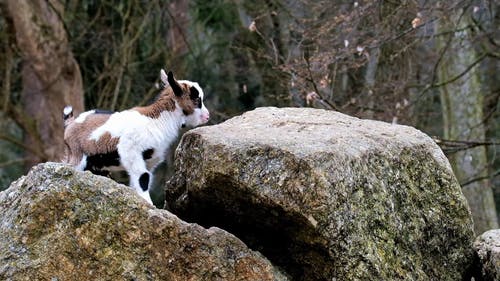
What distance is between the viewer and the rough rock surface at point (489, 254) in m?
6.10

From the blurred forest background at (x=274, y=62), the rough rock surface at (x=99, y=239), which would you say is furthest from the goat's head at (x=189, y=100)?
the blurred forest background at (x=274, y=62)

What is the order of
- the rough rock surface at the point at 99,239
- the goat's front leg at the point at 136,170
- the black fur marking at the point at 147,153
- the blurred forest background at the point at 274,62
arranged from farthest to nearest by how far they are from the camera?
1. the blurred forest background at the point at 274,62
2. the black fur marking at the point at 147,153
3. the goat's front leg at the point at 136,170
4. the rough rock surface at the point at 99,239

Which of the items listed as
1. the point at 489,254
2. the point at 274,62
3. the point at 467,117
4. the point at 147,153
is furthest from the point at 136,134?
the point at 467,117

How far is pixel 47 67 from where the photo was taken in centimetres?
1562

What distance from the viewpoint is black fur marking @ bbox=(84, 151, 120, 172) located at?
22.9 feet

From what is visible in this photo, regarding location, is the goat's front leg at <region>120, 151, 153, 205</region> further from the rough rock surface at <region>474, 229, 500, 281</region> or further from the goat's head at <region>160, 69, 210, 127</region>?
the rough rock surface at <region>474, 229, 500, 281</region>

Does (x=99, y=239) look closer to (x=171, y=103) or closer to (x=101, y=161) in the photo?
(x=101, y=161)

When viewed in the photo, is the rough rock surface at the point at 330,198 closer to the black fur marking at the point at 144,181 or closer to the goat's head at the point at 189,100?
the black fur marking at the point at 144,181

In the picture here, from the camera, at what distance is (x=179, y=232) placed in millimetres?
5520

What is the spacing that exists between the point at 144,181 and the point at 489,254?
2.57 m

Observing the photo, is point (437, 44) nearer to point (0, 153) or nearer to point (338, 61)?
point (338, 61)

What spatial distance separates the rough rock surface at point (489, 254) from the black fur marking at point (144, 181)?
2454 millimetres

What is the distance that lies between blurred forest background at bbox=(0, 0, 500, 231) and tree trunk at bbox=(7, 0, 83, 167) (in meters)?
0.02

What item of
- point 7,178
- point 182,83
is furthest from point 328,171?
point 7,178
